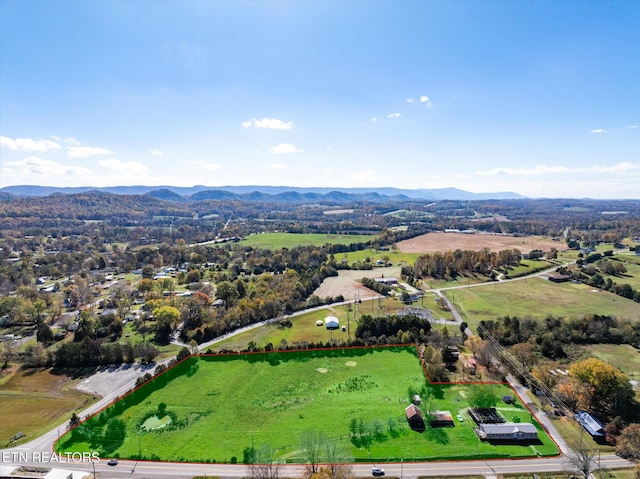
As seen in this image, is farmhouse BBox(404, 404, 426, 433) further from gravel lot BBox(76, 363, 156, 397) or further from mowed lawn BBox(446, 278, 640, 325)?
gravel lot BBox(76, 363, 156, 397)

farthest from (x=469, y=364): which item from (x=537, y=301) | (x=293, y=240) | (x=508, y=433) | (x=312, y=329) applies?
(x=293, y=240)

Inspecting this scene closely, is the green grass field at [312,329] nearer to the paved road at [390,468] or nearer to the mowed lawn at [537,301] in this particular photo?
the mowed lawn at [537,301]

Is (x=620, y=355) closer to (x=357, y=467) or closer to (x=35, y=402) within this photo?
(x=357, y=467)

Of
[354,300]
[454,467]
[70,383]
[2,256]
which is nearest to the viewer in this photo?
[454,467]

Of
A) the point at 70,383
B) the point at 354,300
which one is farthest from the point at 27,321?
the point at 354,300

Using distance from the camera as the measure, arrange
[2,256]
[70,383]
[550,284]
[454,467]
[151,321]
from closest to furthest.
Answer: [454,467] < [70,383] < [151,321] < [550,284] < [2,256]

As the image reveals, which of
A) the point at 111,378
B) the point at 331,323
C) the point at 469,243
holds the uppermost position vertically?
the point at 469,243

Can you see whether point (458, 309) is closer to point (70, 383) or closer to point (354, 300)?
point (354, 300)
